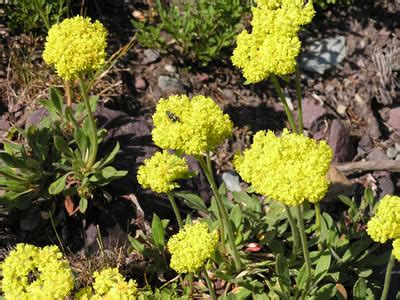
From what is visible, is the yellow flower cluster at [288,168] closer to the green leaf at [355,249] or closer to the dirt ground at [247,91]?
the green leaf at [355,249]

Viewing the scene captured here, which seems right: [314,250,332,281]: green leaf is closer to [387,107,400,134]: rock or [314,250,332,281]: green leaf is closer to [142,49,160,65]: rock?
[387,107,400,134]: rock

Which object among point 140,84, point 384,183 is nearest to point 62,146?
point 140,84

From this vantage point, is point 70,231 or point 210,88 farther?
point 210,88

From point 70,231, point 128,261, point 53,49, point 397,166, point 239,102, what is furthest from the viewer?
point 239,102

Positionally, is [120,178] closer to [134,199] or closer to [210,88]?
[134,199]

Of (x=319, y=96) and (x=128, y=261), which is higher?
(x=319, y=96)

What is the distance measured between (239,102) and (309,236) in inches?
72.8

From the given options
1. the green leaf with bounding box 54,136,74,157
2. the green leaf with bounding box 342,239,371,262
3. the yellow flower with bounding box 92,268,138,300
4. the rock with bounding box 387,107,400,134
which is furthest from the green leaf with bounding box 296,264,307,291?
the rock with bounding box 387,107,400,134

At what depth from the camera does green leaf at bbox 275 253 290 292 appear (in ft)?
14.2

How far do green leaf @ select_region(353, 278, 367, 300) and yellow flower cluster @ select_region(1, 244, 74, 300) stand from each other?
2.09 m

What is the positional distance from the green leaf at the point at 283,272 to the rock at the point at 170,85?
9.34ft

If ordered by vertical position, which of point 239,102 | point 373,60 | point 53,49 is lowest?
point 239,102

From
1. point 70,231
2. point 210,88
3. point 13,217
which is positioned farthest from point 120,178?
point 210,88

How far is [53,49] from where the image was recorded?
14.7 feet
